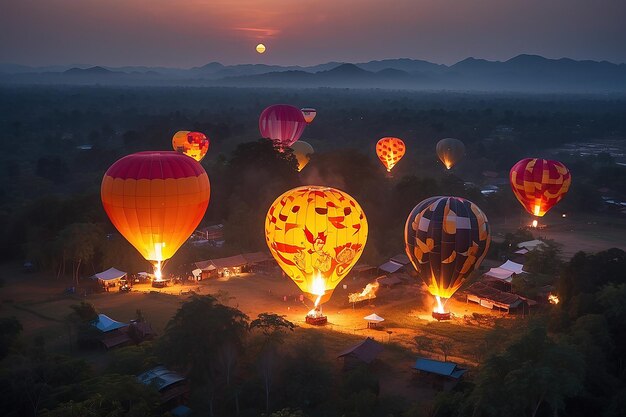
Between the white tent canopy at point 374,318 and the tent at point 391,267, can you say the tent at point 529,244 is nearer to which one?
the tent at point 391,267

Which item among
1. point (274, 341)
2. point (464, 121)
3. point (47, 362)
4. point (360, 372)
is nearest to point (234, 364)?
point (274, 341)

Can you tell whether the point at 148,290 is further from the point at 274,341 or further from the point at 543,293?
the point at 543,293

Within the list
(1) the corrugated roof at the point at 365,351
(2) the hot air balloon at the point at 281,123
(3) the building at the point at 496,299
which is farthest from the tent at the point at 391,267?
(2) the hot air balloon at the point at 281,123

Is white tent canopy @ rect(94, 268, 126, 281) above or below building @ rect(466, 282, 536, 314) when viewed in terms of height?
above

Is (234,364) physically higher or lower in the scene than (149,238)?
lower

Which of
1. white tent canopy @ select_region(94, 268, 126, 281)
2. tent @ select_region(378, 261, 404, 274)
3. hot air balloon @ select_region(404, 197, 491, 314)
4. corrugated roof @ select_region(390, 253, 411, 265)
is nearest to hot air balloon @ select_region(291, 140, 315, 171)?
corrugated roof @ select_region(390, 253, 411, 265)

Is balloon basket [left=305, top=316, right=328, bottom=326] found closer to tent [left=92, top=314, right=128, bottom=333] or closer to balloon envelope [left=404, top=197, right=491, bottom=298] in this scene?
balloon envelope [left=404, top=197, right=491, bottom=298]
